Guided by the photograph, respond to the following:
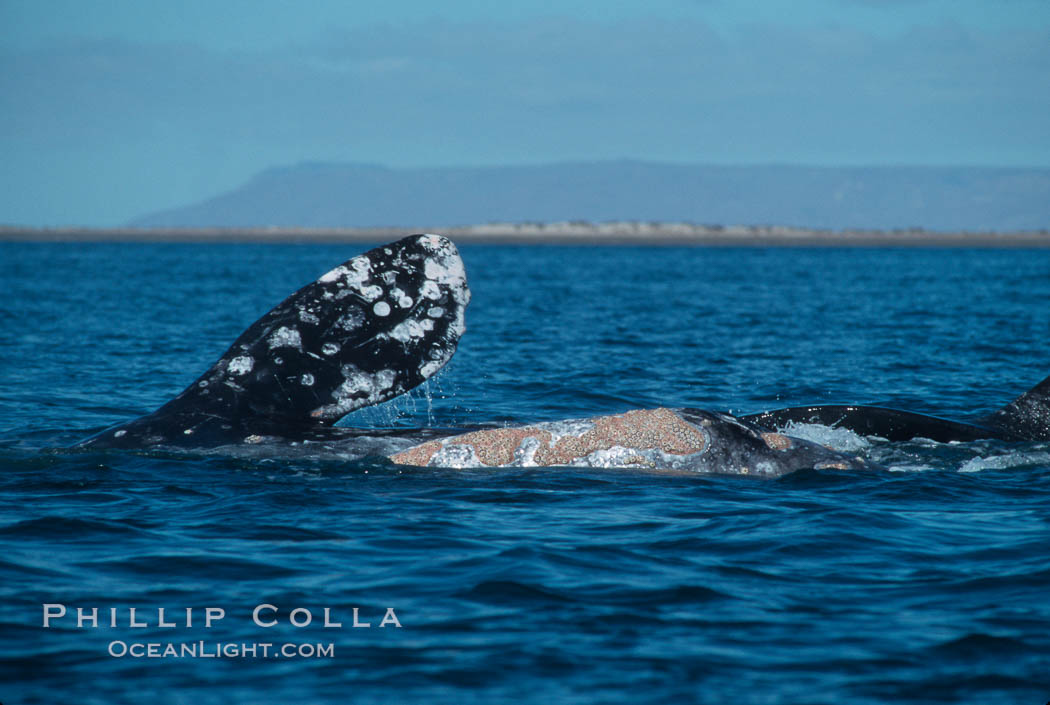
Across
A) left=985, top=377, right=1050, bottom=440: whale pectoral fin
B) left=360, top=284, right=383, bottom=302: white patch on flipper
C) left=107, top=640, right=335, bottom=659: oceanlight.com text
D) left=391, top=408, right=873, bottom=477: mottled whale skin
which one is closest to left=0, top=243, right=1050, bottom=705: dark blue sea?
left=107, top=640, right=335, bottom=659: oceanlight.com text

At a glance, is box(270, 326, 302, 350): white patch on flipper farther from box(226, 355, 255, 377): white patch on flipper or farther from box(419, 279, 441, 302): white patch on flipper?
box(419, 279, 441, 302): white patch on flipper

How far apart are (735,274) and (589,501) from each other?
46620mm

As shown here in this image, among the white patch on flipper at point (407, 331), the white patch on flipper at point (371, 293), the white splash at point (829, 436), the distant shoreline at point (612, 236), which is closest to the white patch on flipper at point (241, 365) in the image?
the white patch on flipper at point (371, 293)

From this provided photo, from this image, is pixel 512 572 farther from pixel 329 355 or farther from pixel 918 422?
pixel 918 422

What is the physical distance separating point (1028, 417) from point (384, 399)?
6.17 m

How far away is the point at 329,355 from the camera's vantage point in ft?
32.3

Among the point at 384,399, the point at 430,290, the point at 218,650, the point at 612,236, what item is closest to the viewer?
the point at 218,650

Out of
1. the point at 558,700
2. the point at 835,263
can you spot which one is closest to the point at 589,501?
the point at 558,700

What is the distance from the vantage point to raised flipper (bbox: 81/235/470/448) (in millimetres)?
9844

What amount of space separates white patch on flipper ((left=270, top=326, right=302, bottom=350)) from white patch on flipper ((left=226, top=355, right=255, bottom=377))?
0.79ft

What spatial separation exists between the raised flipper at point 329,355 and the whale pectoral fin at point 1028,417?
211 inches

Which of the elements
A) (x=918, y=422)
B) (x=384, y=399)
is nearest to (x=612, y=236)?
(x=918, y=422)

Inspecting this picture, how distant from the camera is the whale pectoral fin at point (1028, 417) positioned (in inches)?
449

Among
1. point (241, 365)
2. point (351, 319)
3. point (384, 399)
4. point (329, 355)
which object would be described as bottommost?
point (384, 399)
